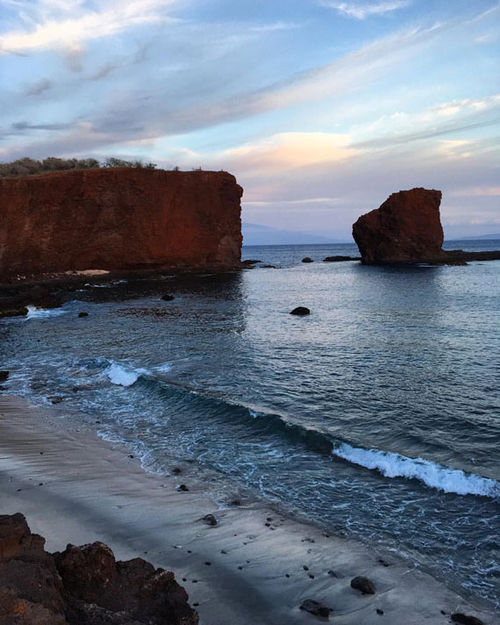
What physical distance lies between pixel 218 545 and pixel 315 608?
168cm

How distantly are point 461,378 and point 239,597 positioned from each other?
10.8m

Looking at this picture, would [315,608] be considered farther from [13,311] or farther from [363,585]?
[13,311]

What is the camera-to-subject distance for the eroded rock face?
75938 mm

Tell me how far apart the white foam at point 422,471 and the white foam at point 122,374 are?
7737 millimetres

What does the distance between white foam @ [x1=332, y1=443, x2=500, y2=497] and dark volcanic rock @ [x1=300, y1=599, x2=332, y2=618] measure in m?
3.74

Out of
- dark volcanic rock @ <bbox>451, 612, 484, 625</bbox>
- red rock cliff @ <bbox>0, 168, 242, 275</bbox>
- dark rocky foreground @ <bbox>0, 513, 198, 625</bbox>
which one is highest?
red rock cliff @ <bbox>0, 168, 242, 275</bbox>

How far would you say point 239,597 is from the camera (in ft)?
17.0

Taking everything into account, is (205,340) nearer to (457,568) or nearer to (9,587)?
(457,568)

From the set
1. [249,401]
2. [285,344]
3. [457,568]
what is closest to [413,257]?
[285,344]

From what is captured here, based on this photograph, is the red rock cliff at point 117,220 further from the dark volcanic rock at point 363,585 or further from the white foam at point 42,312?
the dark volcanic rock at point 363,585

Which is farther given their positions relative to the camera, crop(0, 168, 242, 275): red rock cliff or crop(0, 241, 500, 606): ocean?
crop(0, 168, 242, 275): red rock cliff

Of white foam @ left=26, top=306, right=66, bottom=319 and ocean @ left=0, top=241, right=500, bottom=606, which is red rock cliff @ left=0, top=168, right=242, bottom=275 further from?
ocean @ left=0, top=241, right=500, bottom=606

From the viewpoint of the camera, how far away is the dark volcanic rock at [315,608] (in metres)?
4.94

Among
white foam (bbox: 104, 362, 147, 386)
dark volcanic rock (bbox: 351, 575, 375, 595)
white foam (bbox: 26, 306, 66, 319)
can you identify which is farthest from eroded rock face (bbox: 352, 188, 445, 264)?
dark volcanic rock (bbox: 351, 575, 375, 595)
